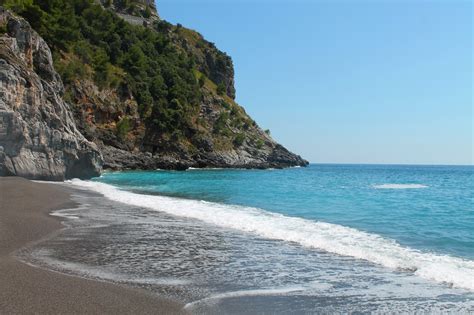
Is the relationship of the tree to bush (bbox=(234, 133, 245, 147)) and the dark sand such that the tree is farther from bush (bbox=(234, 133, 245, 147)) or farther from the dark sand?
the dark sand

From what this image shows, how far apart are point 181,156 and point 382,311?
266 ft

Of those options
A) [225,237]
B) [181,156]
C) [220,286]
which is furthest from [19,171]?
[181,156]

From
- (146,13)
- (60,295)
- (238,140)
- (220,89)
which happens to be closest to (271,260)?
(60,295)

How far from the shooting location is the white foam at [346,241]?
9398 millimetres

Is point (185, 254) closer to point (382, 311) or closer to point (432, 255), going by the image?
point (382, 311)

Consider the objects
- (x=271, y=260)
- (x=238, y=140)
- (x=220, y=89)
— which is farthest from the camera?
(x=220, y=89)

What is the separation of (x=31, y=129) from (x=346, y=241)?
90.6ft

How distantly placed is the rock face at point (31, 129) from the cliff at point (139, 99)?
19.5 meters

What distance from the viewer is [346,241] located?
12953 mm

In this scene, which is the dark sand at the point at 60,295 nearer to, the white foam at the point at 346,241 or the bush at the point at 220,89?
the white foam at the point at 346,241

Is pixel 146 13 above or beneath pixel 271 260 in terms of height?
above

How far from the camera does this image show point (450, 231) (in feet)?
53.2

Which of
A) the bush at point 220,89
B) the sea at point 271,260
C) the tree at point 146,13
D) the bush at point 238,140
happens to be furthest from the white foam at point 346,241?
the tree at point 146,13

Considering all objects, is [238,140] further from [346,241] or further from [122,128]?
Answer: [346,241]
